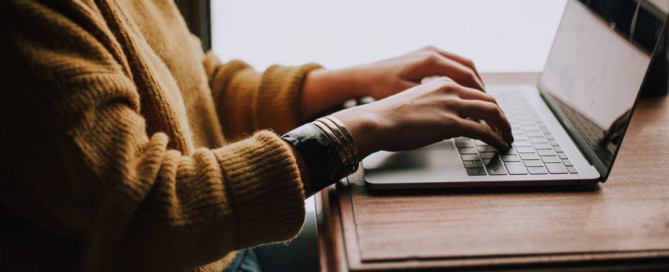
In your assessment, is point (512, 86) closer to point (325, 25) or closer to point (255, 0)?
point (325, 25)

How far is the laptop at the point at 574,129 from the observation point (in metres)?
0.63

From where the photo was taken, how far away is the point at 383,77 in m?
0.84

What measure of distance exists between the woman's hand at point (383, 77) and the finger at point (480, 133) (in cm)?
13

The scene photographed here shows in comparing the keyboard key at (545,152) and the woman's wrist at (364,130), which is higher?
the woman's wrist at (364,130)

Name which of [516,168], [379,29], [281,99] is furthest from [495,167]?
[379,29]

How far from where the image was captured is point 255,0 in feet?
3.99

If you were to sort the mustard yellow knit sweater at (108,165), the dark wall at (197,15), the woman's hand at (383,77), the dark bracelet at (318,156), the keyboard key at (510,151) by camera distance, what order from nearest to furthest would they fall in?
the mustard yellow knit sweater at (108,165)
the dark bracelet at (318,156)
the keyboard key at (510,151)
the woman's hand at (383,77)
the dark wall at (197,15)

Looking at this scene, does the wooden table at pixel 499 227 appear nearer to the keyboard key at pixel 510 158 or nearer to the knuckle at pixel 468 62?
the keyboard key at pixel 510 158

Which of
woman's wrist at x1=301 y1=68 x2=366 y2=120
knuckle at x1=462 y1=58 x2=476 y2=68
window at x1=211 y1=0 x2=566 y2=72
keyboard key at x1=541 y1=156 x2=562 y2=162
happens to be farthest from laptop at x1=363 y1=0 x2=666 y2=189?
window at x1=211 y1=0 x2=566 y2=72

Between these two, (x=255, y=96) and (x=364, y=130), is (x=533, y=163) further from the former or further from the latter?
(x=255, y=96)

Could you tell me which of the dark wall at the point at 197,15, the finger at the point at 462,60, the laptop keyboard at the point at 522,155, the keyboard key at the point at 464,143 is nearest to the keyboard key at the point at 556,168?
the laptop keyboard at the point at 522,155

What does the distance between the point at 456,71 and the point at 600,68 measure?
0.67ft

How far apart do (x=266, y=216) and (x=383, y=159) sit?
0.19 meters

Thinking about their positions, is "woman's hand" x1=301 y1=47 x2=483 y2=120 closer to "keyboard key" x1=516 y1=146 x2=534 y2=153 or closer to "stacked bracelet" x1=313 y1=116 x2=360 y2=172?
"keyboard key" x1=516 y1=146 x2=534 y2=153
